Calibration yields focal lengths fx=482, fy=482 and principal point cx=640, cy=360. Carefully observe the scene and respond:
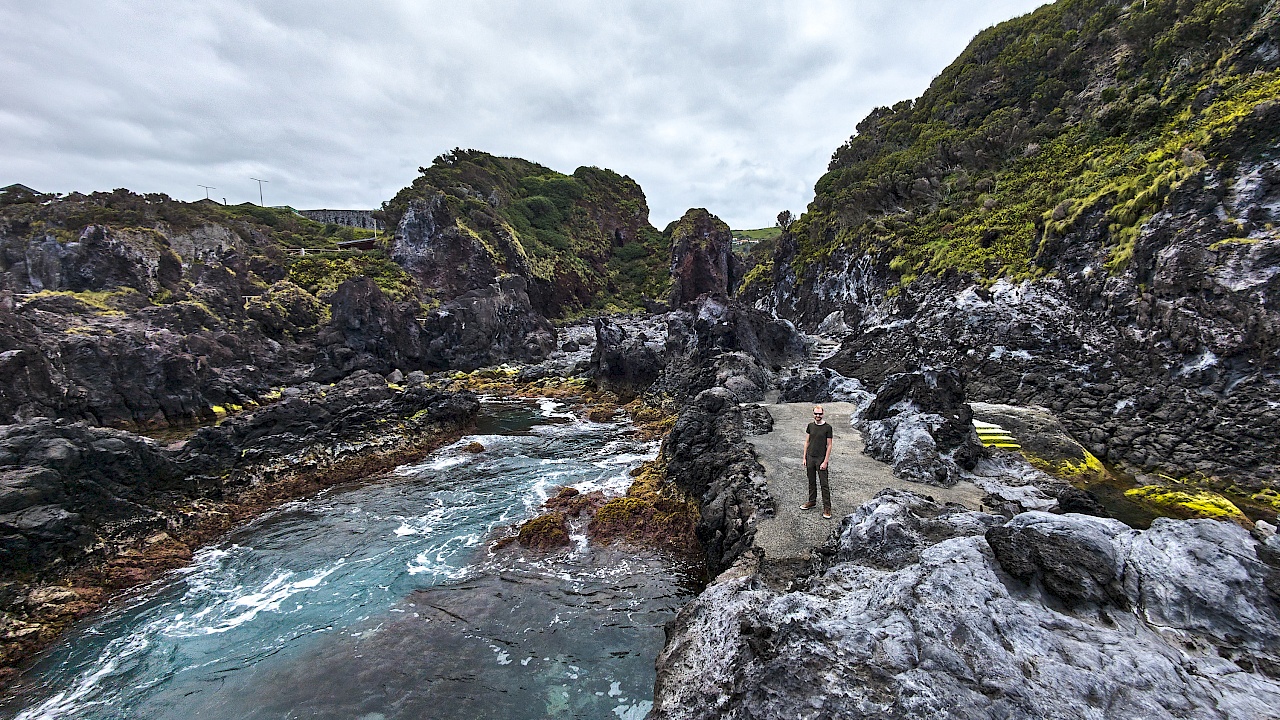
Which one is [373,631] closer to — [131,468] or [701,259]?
[131,468]

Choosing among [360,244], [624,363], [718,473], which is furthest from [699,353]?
[360,244]

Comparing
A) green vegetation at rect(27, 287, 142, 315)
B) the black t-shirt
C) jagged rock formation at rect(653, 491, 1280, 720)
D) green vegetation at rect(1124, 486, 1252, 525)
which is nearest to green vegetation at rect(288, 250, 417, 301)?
green vegetation at rect(27, 287, 142, 315)

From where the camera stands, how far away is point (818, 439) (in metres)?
9.84

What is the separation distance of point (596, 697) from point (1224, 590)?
791cm

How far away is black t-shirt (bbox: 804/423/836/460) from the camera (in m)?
9.80

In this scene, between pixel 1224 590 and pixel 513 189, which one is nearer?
pixel 1224 590

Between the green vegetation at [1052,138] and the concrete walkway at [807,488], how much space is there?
45.7 feet

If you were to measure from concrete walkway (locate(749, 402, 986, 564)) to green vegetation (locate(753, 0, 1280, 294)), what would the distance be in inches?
549

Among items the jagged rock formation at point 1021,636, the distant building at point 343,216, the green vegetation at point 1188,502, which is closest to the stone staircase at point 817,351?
the green vegetation at point 1188,502

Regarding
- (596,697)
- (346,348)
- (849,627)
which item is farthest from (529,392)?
(849,627)

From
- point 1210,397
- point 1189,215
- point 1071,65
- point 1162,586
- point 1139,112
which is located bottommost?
point 1162,586

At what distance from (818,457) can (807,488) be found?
1834mm

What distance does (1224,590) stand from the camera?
487cm

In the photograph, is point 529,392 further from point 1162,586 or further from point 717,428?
point 1162,586
